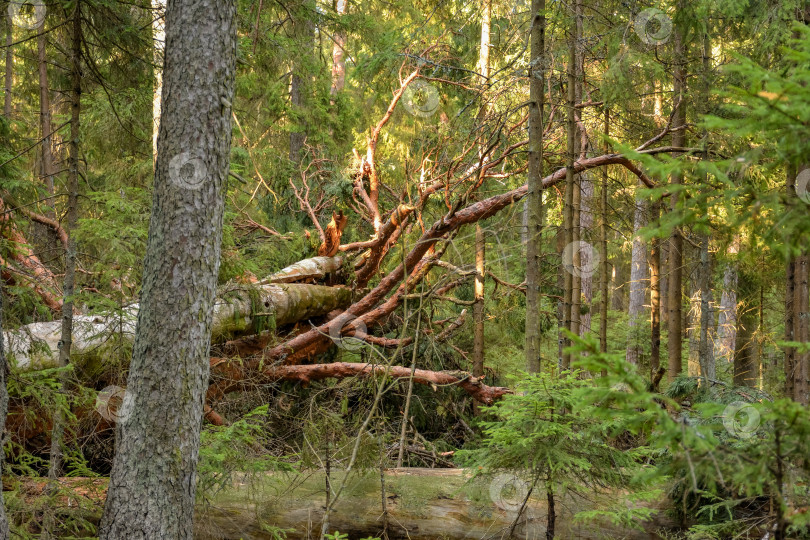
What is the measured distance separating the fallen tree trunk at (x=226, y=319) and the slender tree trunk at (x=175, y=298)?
165cm

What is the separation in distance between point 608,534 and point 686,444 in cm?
397

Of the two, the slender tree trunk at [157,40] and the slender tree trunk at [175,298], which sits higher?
the slender tree trunk at [157,40]

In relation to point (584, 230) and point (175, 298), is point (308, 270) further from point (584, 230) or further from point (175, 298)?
point (584, 230)

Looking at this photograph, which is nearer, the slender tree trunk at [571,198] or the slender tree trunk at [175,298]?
the slender tree trunk at [175,298]

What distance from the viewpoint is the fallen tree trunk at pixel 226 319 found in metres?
5.48

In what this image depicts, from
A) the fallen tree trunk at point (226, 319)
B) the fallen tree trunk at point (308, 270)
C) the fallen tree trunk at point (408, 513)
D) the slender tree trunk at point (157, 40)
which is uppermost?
the slender tree trunk at point (157, 40)

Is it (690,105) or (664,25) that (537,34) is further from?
(690,105)

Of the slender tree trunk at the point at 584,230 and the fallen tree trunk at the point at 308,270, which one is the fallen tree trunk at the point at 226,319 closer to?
the fallen tree trunk at the point at 308,270

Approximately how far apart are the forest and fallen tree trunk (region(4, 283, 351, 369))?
4 cm

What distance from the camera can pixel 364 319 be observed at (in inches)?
344

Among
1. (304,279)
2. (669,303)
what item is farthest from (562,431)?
(304,279)

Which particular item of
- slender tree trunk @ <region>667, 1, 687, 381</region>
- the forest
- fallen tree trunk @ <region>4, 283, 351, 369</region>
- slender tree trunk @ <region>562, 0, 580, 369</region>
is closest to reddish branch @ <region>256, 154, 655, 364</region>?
the forest

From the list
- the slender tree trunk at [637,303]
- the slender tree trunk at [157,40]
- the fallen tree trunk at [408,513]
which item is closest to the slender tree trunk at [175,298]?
the fallen tree trunk at [408,513]

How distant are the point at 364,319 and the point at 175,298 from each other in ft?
16.4
